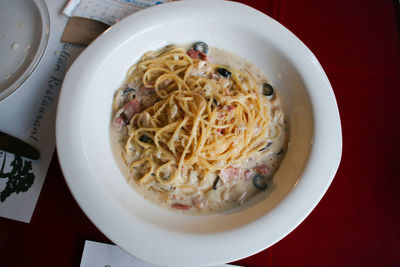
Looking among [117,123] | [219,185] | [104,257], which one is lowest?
[104,257]

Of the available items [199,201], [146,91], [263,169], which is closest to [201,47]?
[146,91]

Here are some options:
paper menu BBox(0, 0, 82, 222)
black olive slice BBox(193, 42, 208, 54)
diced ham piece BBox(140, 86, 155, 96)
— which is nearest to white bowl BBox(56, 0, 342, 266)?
black olive slice BBox(193, 42, 208, 54)

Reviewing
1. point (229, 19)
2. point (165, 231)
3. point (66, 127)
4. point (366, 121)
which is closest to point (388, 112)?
point (366, 121)

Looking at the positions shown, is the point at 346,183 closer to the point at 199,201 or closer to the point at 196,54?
the point at 199,201

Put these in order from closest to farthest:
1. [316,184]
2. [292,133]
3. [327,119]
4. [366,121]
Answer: [316,184], [327,119], [292,133], [366,121]

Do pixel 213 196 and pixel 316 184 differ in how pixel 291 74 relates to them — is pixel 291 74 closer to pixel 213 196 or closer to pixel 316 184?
pixel 316 184
